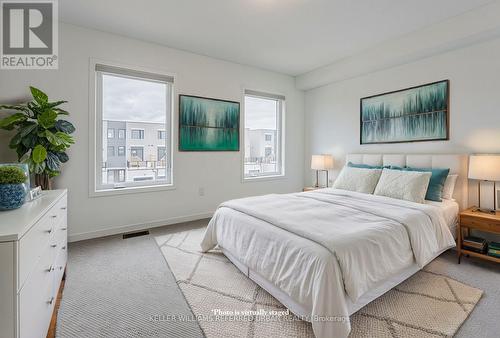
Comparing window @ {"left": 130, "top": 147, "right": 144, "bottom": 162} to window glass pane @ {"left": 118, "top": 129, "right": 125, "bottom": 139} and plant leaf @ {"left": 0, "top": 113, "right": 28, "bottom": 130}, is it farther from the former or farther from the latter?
plant leaf @ {"left": 0, "top": 113, "right": 28, "bottom": 130}

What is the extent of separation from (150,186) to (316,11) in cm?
312

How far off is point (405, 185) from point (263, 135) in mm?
2638

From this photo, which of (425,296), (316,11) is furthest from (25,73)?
(425,296)

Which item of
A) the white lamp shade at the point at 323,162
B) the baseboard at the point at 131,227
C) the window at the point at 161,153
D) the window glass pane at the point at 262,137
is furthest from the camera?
the window glass pane at the point at 262,137

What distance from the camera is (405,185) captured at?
2.85 m

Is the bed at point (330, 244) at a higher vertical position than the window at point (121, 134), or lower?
lower

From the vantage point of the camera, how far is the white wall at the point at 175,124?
293cm

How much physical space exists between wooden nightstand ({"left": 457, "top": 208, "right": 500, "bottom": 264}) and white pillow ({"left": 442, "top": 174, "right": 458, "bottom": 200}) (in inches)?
11.3

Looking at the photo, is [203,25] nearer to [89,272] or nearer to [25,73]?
[25,73]

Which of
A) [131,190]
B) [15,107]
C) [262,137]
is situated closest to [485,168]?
[262,137]

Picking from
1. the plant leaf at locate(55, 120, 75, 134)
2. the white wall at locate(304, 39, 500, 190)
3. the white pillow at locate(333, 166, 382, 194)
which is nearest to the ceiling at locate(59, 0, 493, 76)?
the white wall at locate(304, 39, 500, 190)

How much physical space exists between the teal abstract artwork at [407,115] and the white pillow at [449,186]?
54 cm

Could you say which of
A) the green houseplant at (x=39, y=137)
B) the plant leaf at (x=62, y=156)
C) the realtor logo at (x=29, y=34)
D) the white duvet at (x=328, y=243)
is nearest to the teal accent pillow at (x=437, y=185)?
the white duvet at (x=328, y=243)

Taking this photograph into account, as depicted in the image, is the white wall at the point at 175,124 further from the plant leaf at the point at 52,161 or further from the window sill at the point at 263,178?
the plant leaf at the point at 52,161
